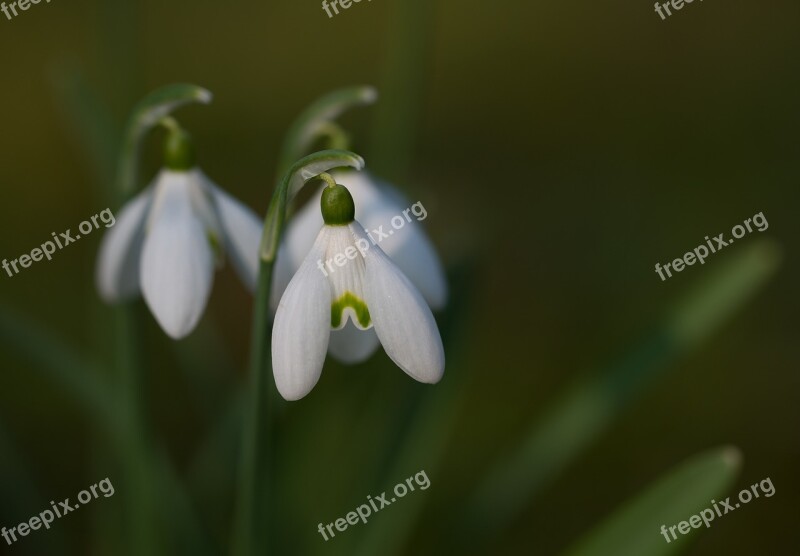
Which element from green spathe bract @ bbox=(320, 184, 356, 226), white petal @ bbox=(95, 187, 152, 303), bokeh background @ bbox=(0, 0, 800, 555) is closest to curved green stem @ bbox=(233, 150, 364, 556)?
green spathe bract @ bbox=(320, 184, 356, 226)

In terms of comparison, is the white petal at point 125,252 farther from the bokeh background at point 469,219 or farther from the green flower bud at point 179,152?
the bokeh background at point 469,219

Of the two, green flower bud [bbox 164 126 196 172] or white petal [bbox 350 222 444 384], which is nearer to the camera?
white petal [bbox 350 222 444 384]

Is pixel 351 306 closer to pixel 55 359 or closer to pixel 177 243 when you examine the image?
pixel 177 243

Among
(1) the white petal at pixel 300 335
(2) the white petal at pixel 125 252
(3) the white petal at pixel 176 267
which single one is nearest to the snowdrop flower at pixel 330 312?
(1) the white petal at pixel 300 335

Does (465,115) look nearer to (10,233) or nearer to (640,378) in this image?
(10,233)

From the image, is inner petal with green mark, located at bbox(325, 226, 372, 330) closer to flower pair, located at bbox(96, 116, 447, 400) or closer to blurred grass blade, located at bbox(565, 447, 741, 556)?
flower pair, located at bbox(96, 116, 447, 400)

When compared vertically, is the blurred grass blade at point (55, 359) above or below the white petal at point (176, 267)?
above
